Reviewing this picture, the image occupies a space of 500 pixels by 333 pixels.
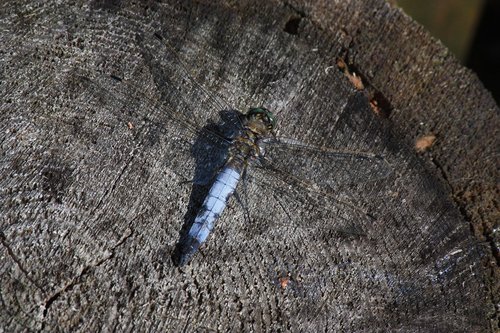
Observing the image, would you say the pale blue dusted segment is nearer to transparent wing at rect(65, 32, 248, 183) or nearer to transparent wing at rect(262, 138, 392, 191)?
transparent wing at rect(65, 32, 248, 183)

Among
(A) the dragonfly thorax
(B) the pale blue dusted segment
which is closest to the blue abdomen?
(B) the pale blue dusted segment

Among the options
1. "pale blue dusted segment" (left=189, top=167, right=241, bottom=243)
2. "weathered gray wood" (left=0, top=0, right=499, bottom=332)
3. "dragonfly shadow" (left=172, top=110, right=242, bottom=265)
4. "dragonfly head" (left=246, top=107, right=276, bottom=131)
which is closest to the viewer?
"weathered gray wood" (left=0, top=0, right=499, bottom=332)

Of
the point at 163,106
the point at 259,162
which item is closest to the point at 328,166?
the point at 259,162

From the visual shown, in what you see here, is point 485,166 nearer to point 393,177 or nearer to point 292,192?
point 393,177

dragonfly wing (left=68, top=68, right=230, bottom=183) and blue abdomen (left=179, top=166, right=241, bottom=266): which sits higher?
dragonfly wing (left=68, top=68, right=230, bottom=183)

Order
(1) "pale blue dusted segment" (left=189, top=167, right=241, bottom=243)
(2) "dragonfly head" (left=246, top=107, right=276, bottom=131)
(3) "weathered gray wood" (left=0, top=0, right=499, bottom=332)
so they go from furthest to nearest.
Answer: (2) "dragonfly head" (left=246, top=107, right=276, bottom=131), (1) "pale blue dusted segment" (left=189, top=167, right=241, bottom=243), (3) "weathered gray wood" (left=0, top=0, right=499, bottom=332)

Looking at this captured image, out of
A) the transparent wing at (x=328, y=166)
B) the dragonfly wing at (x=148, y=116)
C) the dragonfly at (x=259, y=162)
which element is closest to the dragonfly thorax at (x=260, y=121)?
the dragonfly at (x=259, y=162)
